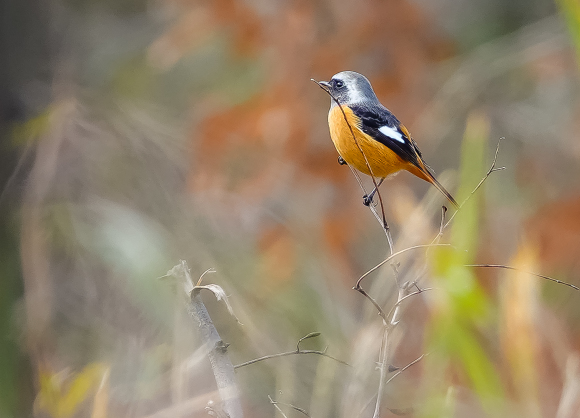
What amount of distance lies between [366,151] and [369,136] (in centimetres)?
8

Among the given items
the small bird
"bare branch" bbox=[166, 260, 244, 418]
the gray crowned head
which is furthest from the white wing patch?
"bare branch" bbox=[166, 260, 244, 418]

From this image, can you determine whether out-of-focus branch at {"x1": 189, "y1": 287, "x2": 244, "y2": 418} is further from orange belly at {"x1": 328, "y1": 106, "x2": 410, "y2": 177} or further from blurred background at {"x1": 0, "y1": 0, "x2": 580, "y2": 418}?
orange belly at {"x1": 328, "y1": 106, "x2": 410, "y2": 177}

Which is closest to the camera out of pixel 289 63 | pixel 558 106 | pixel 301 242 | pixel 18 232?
pixel 18 232

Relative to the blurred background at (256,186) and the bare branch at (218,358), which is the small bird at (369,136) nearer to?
the blurred background at (256,186)

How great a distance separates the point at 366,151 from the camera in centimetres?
178

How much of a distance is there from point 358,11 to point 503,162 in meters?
1.35

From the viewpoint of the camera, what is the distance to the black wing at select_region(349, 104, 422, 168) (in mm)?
1725

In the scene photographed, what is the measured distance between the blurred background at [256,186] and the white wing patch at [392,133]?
0.19m

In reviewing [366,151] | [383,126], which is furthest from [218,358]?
[383,126]

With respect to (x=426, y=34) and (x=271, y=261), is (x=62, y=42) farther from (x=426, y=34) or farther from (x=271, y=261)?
(x=426, y=34)

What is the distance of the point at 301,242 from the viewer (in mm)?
3010

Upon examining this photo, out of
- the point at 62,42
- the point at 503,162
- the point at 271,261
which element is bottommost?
the point at 503,162

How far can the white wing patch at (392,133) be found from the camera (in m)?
1.77

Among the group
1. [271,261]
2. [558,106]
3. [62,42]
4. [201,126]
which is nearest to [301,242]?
[271,261]
